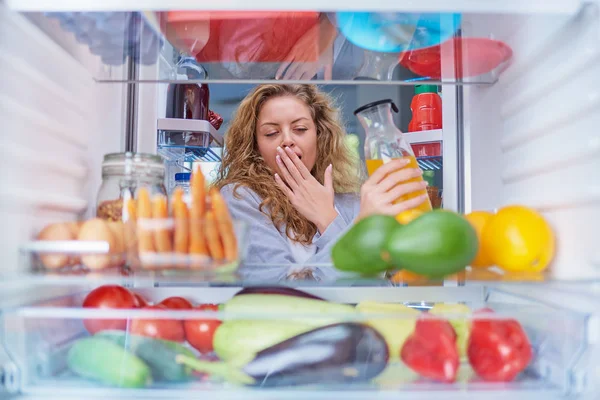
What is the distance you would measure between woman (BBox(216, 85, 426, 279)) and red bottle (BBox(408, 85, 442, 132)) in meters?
0.31

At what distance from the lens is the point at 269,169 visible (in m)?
1.89

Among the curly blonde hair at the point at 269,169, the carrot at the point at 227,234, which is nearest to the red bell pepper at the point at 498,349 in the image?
the carrot at the point at 227,234

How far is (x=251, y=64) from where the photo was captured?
42.5 inches

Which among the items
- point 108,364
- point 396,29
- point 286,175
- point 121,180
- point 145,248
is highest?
point 396,29

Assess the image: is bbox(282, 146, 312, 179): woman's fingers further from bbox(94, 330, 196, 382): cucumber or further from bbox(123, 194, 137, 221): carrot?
bbox(94, 330, 196, 382): cucumber

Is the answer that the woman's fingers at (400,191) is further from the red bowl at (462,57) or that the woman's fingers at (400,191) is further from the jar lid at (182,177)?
the jar lid at (182,177)

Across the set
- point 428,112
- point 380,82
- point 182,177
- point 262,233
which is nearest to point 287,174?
point 262,233

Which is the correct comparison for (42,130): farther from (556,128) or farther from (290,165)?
(290,165)

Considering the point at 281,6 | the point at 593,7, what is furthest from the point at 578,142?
the point at 281,6

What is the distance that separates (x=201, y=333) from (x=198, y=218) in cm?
17

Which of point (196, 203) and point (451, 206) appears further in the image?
point (451, 206)

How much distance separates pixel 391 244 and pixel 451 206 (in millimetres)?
648

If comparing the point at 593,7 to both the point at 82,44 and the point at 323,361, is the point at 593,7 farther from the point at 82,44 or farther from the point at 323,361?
the point at 82,44

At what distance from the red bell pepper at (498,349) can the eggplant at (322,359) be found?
128mm
